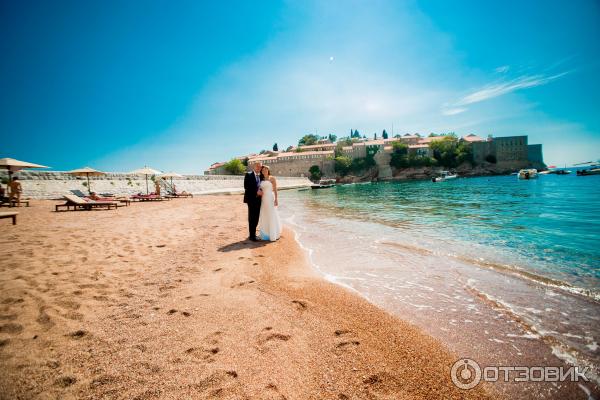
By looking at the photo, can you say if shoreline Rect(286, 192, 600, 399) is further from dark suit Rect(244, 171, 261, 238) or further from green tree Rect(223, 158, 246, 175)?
green tree Rect(223, 158, 246, 175)

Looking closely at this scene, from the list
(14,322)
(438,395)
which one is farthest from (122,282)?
(438,395)

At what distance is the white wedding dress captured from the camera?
292 inches

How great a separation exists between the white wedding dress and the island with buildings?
258 ft

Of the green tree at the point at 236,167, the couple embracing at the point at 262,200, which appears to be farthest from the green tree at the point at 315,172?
the couple embracing at the point at 262,200

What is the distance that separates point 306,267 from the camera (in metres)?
5.39

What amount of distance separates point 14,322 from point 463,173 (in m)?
98.9

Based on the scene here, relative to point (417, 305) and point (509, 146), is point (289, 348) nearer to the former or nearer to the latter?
point (417, 305)

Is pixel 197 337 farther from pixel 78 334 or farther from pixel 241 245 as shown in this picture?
pixel 241 245

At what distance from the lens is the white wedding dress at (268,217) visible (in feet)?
24.3

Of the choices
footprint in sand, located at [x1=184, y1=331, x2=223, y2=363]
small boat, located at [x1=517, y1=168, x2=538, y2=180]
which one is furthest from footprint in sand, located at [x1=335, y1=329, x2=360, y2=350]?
small boat, located at [x1=517, y1=168, x2=538, y2=180]

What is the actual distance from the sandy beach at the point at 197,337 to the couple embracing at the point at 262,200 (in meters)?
2.62

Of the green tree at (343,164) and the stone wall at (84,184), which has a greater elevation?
the green tree at (343,164)

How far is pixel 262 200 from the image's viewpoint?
24.7ft

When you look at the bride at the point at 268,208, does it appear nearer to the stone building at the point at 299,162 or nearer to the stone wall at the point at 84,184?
the stone wall at the point at 84,184
